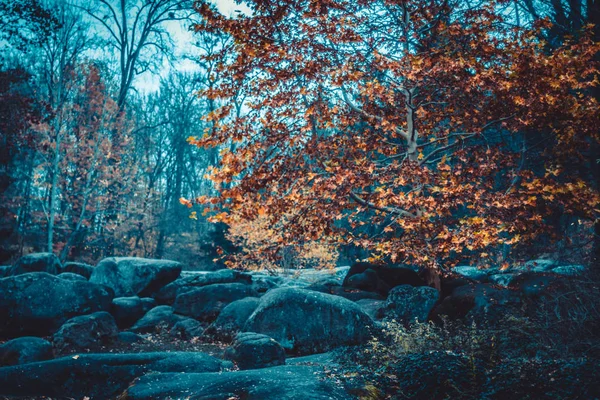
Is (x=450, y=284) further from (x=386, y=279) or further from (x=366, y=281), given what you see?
(x=366, y=281)

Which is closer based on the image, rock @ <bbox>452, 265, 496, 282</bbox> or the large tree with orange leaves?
the large tree with orange leaves

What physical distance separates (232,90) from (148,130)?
21975 mm

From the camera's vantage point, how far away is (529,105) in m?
7.70

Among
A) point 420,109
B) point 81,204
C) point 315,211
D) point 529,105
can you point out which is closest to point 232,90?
point 315,211

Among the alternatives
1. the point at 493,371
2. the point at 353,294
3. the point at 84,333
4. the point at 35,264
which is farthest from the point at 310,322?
the point at 35,264

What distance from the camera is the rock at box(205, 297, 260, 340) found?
9.52 metres

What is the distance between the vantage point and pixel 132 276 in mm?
14758

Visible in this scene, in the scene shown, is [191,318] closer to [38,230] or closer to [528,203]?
[528,203]

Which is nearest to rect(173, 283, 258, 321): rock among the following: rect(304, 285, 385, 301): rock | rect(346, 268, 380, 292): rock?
rect(304, 285, 385, 301): rock

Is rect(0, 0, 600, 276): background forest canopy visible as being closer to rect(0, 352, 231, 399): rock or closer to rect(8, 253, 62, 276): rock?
rect(0, 352, 231, 399): rock

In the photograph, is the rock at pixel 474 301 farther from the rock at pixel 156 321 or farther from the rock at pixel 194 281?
the rock at pixel 194 281

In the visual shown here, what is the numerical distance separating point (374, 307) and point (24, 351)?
7.06 metres

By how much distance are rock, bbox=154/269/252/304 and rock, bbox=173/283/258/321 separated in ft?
7.07

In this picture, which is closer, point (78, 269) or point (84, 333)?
point (84, 333)
